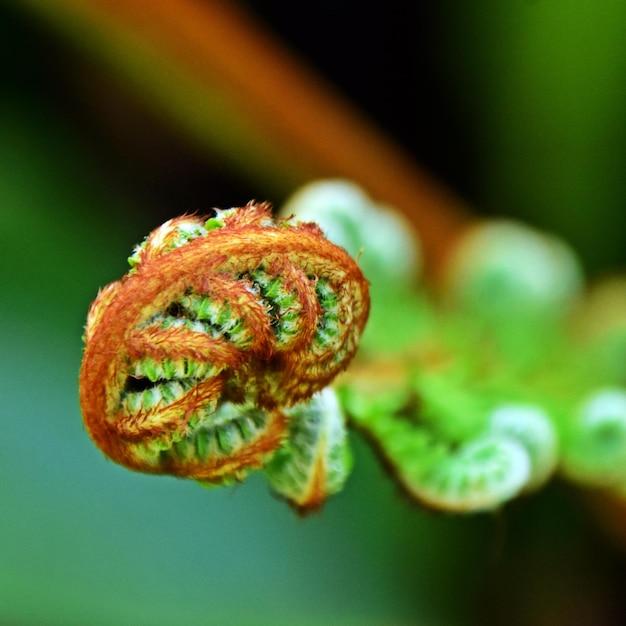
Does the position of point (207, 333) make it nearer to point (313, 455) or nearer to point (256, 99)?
point (313, 455)

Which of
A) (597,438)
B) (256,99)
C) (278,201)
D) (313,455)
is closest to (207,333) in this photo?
(313,455)

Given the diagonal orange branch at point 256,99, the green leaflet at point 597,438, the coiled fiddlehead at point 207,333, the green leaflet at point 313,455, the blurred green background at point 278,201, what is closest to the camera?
the coiled fiddlehead at point 207,333

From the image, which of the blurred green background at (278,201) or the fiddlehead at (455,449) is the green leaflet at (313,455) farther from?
the blurred green background at (278,201)

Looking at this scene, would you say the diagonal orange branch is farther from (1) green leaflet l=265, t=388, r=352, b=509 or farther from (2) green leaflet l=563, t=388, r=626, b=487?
(1) green leaflet l=265, t=388, r=352, b=509

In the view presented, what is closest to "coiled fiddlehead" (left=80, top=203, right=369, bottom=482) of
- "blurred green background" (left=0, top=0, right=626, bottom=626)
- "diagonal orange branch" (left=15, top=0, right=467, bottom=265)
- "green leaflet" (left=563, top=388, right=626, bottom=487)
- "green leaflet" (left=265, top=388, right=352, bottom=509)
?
"green leaflet" (left=265, top=388, right=352, bottom=509)

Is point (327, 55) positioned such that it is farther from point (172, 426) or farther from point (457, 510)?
point (172, 426)

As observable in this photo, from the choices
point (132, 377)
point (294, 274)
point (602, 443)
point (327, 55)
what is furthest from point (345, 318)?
point (327, 55)

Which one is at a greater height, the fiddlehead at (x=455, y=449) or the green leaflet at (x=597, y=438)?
the green leaflet at (x=597, y=438)

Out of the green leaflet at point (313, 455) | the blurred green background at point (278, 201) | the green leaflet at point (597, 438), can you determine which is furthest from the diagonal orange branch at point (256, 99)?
the green leaflet at point (313, 455)
